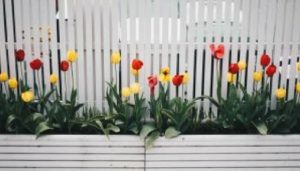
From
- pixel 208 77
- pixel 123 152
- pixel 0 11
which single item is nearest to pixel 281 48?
pixel 208 77

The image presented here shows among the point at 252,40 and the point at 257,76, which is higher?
the point at 252,40

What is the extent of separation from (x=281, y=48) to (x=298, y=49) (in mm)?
134

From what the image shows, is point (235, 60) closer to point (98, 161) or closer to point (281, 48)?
point (281, 48)

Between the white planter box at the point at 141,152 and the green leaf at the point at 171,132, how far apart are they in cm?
3

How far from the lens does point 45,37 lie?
10.1 ft

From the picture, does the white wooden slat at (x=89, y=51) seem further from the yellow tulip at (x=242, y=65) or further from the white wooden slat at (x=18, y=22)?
the yellow tulip at (x=242, y=65)

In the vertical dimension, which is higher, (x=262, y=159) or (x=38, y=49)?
(x=38, y=49)

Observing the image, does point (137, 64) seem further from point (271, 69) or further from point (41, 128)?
point (271, 69)

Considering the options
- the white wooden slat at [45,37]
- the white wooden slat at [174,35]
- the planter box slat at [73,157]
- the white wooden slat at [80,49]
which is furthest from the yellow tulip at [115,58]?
the planter box slat at [73,157]

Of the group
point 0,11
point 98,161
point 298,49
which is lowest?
point 98,161

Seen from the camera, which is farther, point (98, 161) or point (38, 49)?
point (38, 49)

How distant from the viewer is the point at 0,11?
10.0 feet

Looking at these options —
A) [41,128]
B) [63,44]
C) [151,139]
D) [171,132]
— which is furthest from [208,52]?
[41,128]

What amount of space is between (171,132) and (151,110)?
267 mm
